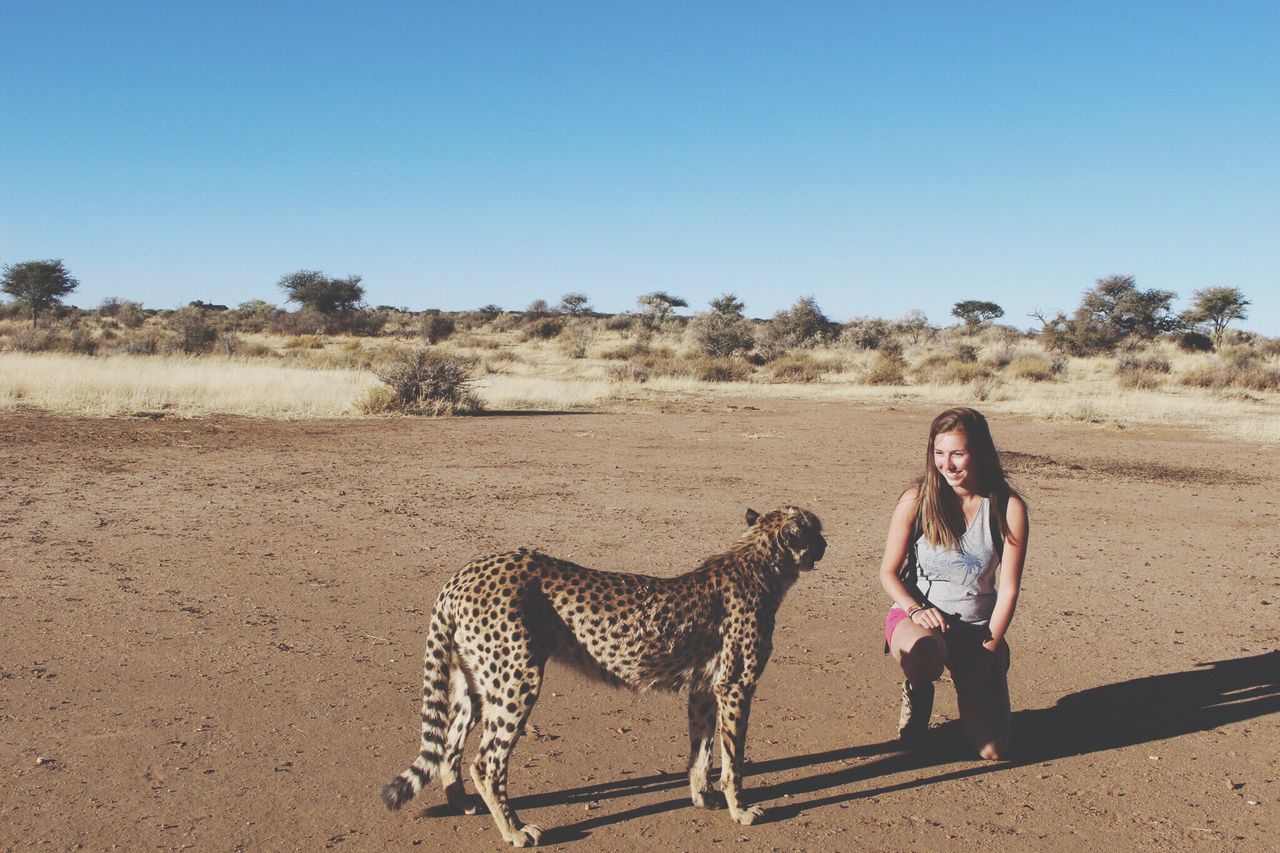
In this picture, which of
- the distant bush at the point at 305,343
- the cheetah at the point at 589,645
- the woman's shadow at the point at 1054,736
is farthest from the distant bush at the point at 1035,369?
the cheetah at the point at 589,645

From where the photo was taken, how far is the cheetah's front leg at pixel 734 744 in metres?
3.74

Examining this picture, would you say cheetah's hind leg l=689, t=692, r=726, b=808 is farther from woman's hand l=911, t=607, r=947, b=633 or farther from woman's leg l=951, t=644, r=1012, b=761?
woman's leg l=951, t=644, r=1012, b=761

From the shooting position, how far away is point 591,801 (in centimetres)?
390

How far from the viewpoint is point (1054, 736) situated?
4.66 meters

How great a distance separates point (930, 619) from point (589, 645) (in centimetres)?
170

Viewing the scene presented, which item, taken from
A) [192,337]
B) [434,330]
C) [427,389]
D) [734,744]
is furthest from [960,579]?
[434,330]

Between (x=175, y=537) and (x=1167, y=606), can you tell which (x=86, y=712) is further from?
(x=1167, y=606)

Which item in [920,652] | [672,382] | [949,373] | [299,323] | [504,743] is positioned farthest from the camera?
[299,323]

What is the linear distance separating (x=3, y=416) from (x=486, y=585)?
1698cm

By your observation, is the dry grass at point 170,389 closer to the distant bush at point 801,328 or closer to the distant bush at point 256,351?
the distant bush at point 256,351

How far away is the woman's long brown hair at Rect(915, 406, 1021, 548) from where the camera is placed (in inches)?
174

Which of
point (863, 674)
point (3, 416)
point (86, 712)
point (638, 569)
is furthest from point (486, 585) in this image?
point (3, 416)

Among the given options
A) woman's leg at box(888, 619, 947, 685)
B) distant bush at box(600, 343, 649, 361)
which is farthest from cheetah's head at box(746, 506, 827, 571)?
distant bush at box(600, 343, 649, 361)

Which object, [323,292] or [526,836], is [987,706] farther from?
[323,292]
